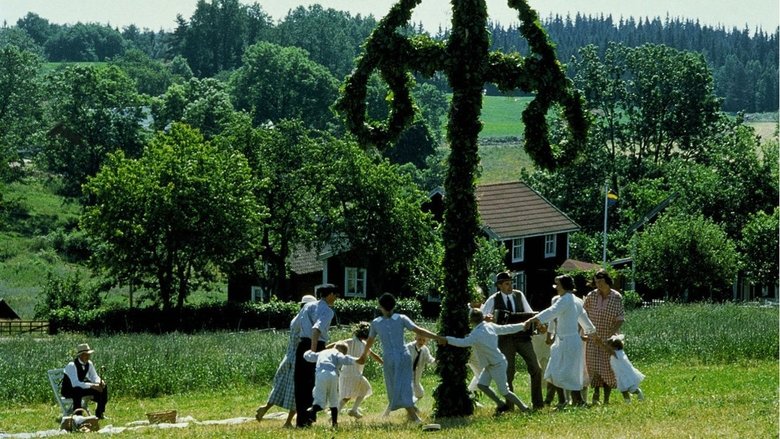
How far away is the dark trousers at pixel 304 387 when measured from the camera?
20.1m

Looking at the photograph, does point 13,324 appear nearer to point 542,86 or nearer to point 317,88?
point 542,86

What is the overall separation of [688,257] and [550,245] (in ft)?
33.1

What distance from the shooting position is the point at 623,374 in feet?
68.3

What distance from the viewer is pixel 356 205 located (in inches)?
Answer: 2527

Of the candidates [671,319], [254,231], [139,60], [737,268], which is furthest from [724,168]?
[139,60]

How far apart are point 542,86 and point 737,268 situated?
4985cm

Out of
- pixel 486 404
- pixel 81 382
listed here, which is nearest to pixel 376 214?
pixel 81 382

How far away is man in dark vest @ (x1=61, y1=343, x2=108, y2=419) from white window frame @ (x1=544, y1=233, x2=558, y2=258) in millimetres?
51199

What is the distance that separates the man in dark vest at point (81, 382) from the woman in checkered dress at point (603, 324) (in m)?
9.03

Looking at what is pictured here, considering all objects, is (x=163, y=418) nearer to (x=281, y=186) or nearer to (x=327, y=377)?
(x=327, y=377)

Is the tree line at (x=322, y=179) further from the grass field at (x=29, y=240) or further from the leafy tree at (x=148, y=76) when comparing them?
the leafy tree at (x=148, y=76)

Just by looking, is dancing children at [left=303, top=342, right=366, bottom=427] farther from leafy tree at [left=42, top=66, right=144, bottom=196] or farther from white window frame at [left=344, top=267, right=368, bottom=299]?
leafy tree at [left=42, top=66, right=144, bottom=196]

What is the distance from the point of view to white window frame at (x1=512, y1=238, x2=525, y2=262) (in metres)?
71.1

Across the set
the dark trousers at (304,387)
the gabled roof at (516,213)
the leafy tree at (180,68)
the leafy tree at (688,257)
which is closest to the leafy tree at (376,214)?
the gabled roof at (516,213)
